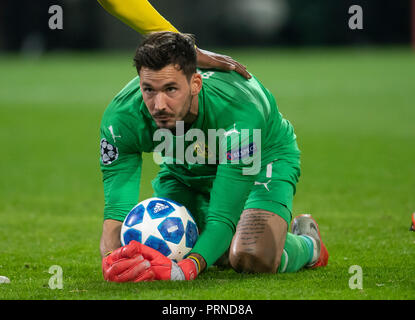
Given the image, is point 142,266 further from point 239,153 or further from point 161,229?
point 239,153

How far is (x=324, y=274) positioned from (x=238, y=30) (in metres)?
35.0

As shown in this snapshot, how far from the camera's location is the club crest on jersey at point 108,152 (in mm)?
5070

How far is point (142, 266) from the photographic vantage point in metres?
4.61

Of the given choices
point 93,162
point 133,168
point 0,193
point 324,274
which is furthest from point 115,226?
point 93,162

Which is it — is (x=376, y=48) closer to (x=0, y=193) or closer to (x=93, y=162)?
(x=93, y=162)

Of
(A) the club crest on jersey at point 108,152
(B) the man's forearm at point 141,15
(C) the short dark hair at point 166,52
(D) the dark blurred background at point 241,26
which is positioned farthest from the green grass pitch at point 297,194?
(D) the dark blurred background at point 241,26

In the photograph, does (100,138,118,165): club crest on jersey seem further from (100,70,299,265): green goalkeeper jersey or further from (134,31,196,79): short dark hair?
(134,31,196,79): short dark hair

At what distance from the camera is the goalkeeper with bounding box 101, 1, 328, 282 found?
4.63 m

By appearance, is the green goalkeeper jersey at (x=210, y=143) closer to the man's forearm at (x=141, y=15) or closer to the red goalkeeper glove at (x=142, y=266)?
the red goalkeeper glove at (x=142, y=266)

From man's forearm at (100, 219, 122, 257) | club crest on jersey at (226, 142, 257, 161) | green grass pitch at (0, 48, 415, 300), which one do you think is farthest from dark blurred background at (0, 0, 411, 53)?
club crest on jersey at (226, 142, 257, 161)

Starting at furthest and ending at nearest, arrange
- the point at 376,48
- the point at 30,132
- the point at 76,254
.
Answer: the point at 376,48, the point at 30,132, the point at 76,254

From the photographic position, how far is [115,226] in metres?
5.14

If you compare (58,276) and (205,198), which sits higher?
(205,198)

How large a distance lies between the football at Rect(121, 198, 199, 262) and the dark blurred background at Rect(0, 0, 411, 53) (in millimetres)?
32854
